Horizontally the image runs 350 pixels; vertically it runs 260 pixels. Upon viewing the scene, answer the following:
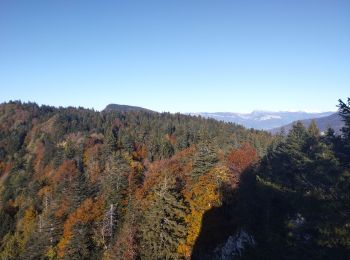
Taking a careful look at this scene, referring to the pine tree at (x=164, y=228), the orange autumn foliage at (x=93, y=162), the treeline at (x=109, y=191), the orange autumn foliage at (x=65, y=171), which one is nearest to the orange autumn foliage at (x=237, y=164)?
the treeline at (x=109, y=191)

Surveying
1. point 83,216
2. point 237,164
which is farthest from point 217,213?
point 83,216

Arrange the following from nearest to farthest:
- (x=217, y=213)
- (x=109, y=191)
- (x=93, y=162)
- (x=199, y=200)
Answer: (x=217, y=213), (x=199, y=200), (x=109, y=191), (x=93, y=162)

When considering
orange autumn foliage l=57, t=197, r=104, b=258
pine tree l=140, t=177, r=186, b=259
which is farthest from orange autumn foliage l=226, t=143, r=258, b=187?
orange autumn foliage l=57, t=197, r=104, b=258

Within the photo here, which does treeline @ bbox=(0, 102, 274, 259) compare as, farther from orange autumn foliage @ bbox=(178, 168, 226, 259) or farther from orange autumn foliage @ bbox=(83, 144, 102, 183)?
orange autumn foliage @ bbox=(83, 144, 102, 183)

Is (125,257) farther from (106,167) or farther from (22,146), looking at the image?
(22,146)

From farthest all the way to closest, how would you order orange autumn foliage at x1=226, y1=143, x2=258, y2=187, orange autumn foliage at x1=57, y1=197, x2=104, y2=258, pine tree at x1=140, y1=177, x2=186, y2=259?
1. orange autumn foliage at x1=57, y1=197, x2=104, y2=258
2. orange autumn foliage at x1=226, y1=143, x2=258, y2=187
3. pine tree at x1=140, y1=177, x2=186, y2=259

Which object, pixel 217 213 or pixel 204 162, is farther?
pixel 204 162

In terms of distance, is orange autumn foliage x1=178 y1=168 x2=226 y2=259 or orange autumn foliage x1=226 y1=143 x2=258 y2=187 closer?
orange autumn foliage x1=178 y1=168 x2=226 y2=259

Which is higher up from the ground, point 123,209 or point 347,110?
point 347,110

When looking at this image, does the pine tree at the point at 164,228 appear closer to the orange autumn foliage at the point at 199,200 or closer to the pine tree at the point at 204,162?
the orange autumn foliage at the point at 199,200

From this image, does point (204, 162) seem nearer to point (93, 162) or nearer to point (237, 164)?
point (237, 164)

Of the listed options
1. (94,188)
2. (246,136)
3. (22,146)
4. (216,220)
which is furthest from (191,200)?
(22,146)
